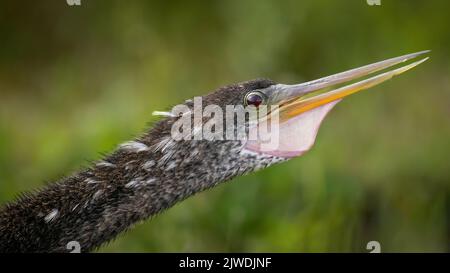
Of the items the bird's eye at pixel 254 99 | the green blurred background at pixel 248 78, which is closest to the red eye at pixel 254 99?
the bird's eye at pixel 254 99

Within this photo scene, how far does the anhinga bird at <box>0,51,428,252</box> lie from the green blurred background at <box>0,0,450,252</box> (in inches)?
66.9

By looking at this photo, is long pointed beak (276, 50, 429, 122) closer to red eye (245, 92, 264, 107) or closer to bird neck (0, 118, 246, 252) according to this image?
red eye (245, 92, 264, 107)

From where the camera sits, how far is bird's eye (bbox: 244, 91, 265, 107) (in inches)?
157

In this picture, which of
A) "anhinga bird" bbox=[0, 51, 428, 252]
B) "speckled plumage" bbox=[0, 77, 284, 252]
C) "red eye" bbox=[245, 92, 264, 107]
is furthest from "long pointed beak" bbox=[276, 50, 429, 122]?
"speckled plumage" bbox=[0, 77, 284, 252]

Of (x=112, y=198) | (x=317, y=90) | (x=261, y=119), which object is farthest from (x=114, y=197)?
(x=317, y=90)

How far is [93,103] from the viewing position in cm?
701

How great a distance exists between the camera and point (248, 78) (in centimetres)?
686

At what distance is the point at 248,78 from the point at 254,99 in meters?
2.87

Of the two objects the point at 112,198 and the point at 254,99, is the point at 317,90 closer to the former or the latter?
the point at 254,99

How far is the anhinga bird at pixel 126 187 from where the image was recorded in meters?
3.79
